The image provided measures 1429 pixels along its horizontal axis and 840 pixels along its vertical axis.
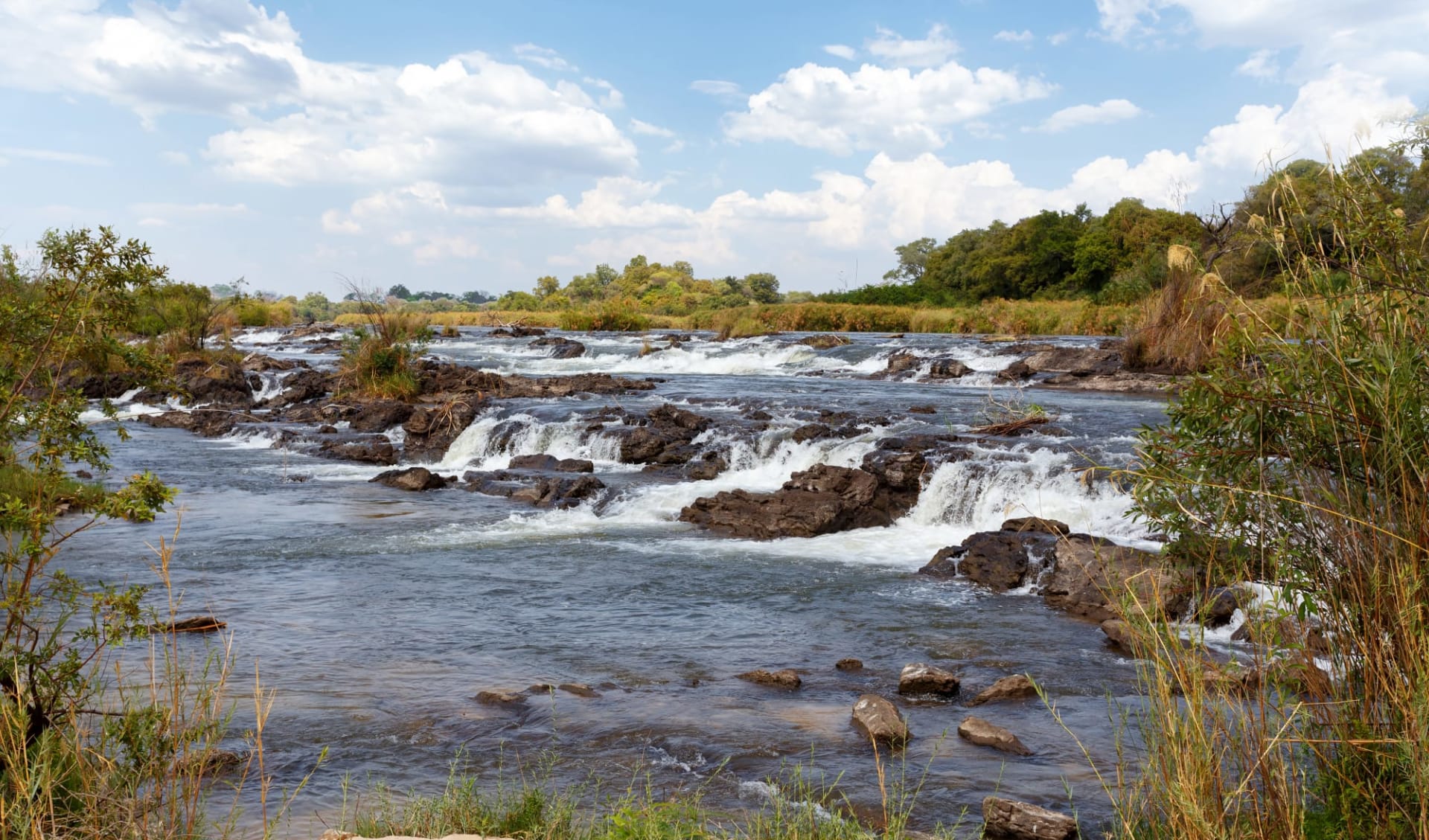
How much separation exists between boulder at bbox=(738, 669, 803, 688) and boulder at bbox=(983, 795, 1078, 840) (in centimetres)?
234

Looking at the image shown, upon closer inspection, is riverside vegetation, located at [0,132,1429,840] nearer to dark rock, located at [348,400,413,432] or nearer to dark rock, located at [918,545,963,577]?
dark rock, located at [918,545,963,577]

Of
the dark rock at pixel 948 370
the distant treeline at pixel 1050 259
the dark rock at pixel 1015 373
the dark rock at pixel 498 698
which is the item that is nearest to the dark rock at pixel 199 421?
the dark rock at pixel 948 370

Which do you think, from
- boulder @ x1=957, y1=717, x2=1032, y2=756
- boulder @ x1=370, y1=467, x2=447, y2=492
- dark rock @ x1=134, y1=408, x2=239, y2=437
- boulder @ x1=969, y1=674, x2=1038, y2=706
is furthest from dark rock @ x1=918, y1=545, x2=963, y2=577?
dark rock @ x1=134, y1=408, x2=239, y2=437

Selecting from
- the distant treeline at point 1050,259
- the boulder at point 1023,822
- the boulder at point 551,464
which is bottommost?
the boulder at point 1023,822

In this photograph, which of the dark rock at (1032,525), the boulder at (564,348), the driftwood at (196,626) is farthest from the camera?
the boulder at (564,348)

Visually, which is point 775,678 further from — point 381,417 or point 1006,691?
point 381,417

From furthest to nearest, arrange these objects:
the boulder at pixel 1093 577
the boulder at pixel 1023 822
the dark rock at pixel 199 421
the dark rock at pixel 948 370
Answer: the dark rock at pixel 948 370, the dark rock at pixel 199 421, the boulder at pixel 1093 577, the boulder at pixel 1023 822

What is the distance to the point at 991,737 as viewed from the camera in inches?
232

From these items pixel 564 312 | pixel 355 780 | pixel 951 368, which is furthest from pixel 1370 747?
pixel 564 312

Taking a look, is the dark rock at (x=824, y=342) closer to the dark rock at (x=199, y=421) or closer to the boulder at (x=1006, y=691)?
the dark rock at (x=199, y=421)

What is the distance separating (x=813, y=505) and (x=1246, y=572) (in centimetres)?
862

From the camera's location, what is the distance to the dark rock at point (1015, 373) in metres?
23.7

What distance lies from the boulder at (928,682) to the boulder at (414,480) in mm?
9845

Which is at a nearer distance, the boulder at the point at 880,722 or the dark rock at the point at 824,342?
the boulder at the point at 880,722
